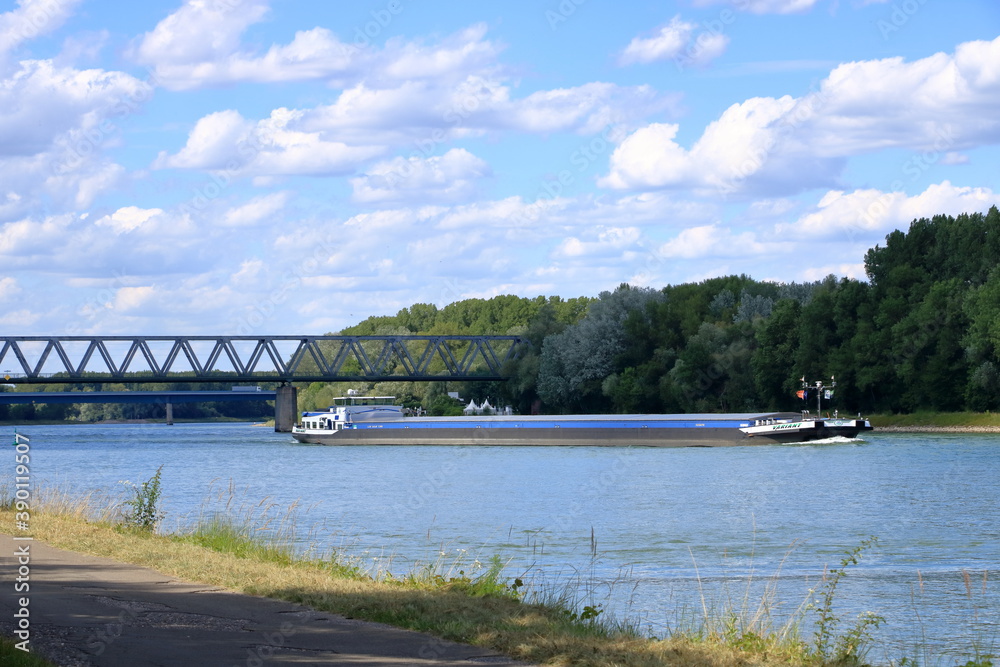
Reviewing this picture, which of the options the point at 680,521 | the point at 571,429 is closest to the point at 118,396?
the point at 571,429

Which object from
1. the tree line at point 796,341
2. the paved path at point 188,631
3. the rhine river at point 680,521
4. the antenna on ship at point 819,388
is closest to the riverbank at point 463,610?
the paved path at point 188,631

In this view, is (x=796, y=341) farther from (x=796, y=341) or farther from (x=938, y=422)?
(x=938, y=422)

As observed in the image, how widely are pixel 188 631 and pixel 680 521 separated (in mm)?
22427

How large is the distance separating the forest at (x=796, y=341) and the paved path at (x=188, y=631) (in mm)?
71167

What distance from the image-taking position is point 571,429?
84.0m

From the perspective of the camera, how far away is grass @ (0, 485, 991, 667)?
11.3 metres

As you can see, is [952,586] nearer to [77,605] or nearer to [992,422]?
[77,605]

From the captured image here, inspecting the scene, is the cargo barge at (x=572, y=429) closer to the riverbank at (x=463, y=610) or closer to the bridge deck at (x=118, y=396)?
the bridge deck at (x=118, y=396)

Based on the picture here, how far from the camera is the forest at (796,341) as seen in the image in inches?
3250

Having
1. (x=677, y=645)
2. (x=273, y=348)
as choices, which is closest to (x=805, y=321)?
(x=273, y=348)

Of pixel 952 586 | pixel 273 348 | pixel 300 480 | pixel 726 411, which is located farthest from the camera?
pixel 273 348

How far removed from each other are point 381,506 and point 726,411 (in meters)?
65.8

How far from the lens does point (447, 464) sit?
2586 inches

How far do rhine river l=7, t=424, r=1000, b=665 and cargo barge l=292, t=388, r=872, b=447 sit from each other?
17.9ft
